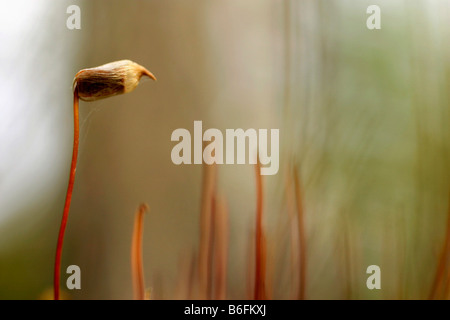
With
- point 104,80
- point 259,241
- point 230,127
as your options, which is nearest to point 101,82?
point 104,80

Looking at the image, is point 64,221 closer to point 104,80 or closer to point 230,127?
point 104,80

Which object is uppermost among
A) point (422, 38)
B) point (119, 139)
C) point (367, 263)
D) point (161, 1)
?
point (161, 1)

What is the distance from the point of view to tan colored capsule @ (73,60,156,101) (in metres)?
0.19

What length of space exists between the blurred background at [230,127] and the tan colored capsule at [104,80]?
0.17 meters

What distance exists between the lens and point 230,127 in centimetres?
62

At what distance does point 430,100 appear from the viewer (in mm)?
419

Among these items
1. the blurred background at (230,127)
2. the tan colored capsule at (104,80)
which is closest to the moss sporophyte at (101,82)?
the tan colored capsule at (104,80)

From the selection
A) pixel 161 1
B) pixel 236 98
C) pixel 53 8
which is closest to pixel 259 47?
pixel 236 98

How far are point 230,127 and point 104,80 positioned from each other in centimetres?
43

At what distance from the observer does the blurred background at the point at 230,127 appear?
405 millimetres
